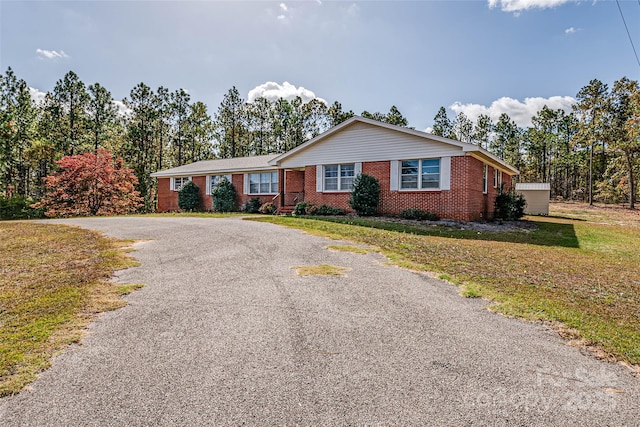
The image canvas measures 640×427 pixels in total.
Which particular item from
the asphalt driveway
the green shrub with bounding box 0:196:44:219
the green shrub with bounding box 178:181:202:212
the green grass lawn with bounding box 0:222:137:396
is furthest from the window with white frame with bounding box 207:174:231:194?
the asphalt driveway

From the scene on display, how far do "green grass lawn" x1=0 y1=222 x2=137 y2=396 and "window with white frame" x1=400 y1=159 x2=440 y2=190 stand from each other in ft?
38.5

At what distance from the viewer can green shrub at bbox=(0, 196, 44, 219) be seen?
2425 cm

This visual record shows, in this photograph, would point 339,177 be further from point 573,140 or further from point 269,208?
point 573,140

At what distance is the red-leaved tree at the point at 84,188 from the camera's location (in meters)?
22.0

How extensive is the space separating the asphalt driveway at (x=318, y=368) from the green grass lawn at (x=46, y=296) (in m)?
0.20

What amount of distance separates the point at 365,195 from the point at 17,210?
2589 cm

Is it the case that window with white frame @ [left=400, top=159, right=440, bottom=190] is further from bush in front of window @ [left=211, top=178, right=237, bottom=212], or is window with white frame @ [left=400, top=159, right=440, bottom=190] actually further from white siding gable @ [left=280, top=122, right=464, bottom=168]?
bush in front of window @ [left=211, top=178, right=237, bottom=212]

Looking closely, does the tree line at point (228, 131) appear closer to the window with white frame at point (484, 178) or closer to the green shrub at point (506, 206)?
the green shrub at point (506, 206)

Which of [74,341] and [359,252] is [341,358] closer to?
[74,341]

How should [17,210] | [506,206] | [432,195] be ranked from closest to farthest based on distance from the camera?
[432,195], [506,206], [17,210]

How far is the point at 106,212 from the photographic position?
23.2 meters

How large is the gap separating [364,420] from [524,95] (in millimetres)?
47992

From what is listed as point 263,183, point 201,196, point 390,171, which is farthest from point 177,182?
point 390,171

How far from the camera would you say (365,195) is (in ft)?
51.7
